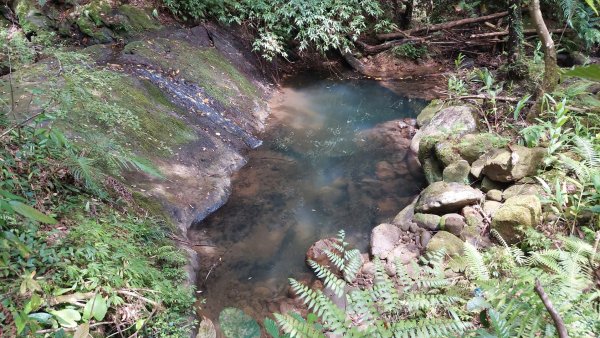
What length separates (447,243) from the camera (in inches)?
153

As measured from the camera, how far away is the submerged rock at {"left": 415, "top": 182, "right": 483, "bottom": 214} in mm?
4348

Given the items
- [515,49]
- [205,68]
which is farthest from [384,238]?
[515,49]

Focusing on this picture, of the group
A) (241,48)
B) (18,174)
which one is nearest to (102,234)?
(18,174)

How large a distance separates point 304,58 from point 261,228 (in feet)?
20.7

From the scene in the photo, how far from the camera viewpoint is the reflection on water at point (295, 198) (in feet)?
13.2

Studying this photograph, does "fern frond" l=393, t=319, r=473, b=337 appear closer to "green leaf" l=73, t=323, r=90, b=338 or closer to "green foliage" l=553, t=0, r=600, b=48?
"green leaf" l=73, t=323, r=90, b=338

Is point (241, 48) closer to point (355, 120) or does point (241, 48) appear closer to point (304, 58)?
point (304, 58)

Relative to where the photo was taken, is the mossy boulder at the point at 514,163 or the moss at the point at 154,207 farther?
the mossy boulder at the point at 514,163

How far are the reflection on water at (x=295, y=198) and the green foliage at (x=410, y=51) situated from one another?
9.22 feet

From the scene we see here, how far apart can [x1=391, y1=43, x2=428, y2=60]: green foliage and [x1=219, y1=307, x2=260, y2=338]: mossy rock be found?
10.4 meters

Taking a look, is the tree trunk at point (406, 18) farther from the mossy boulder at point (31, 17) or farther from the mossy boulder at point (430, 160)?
the mossy boulder at point (31, 17)

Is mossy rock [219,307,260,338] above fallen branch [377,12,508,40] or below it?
below

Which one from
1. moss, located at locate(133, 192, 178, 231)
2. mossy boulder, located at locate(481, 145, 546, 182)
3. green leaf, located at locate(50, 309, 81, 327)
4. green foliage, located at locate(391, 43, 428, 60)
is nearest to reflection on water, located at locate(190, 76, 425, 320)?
moss, located at locate(133, 192, 178, 231)

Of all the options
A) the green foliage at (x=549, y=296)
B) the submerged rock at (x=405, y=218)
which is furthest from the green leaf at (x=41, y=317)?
the submerged rock at (x=405, y=218)
